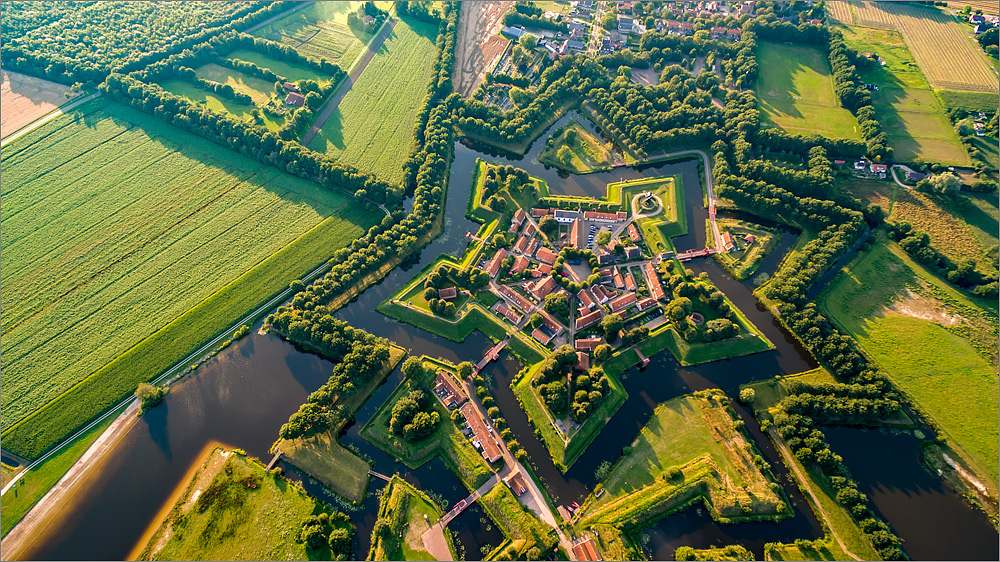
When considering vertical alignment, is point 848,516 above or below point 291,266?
above

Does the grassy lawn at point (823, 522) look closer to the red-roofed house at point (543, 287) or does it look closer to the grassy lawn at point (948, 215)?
the red-roofed house at point (543, 287)

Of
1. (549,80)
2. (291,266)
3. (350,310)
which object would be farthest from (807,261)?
(291,266)

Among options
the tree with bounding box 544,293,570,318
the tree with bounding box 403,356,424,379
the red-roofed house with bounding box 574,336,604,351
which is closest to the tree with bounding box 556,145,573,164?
the tree with bounding box 544,293,570,318

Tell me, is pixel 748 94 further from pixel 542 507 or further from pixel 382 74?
pixel 542 507

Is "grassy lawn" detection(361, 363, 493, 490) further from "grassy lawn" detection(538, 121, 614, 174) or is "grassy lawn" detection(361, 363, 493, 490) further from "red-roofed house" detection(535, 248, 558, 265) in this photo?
"grassy lawn" detection(538, 121, 614, 174)

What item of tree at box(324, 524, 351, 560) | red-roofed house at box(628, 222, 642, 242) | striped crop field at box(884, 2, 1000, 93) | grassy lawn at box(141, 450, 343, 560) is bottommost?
grassy lawn at box(141, 450, 343, 560)

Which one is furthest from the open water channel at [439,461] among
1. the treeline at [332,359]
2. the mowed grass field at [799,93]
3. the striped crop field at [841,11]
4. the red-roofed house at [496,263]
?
the striped crop field at [841,11]
